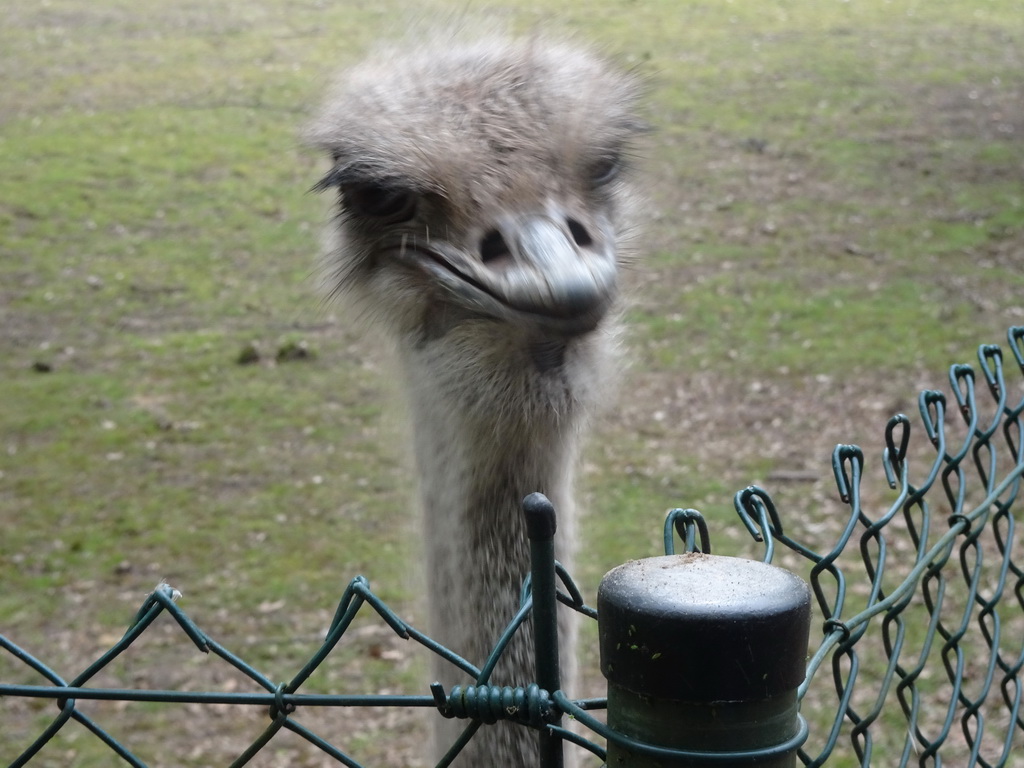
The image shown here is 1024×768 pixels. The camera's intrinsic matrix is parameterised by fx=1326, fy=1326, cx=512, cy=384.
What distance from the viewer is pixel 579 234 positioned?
163cm

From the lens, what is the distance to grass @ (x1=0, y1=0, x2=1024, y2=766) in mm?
4180

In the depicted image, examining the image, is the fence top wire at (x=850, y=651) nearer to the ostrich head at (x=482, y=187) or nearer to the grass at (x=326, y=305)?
the ostrich head at (x=482, y=187)

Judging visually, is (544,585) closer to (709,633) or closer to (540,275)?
(709,633)

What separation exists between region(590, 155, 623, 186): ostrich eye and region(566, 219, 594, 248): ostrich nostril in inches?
9.0

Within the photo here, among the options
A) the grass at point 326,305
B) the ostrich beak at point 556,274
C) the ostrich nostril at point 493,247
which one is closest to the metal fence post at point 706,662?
the ostrich beak at point 556,274

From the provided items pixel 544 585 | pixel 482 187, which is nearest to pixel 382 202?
pixel 482 187

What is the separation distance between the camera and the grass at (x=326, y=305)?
4180 mm

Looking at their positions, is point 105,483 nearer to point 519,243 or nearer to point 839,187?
point 519,243

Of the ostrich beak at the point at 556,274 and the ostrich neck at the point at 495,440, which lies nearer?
the ostrich beak at the point at 556,274

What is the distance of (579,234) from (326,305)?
66 centimetres

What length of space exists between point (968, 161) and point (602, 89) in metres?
6.64

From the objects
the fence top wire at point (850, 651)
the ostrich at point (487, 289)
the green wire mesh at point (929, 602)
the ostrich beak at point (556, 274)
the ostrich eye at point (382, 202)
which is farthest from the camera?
the ostrich eye at point (382, 202)

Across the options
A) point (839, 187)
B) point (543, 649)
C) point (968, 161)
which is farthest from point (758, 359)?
point (543, 649)

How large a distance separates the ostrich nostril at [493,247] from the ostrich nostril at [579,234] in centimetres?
8
